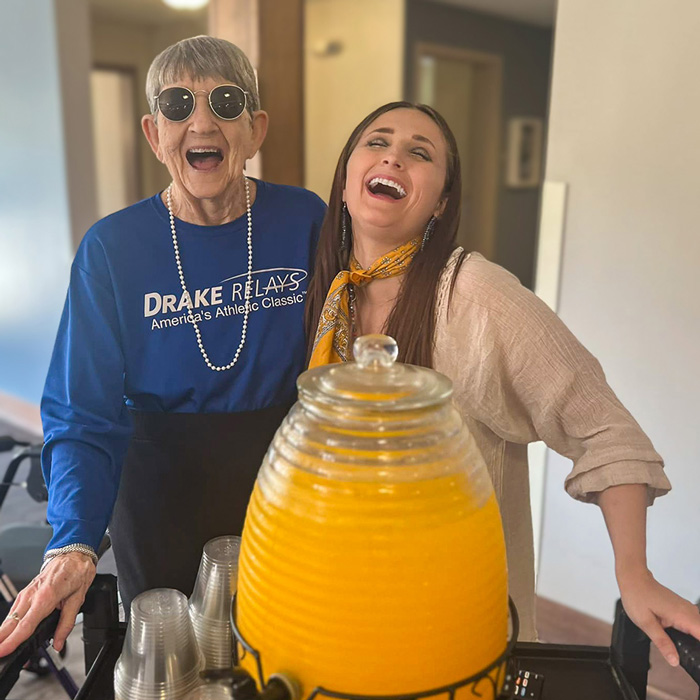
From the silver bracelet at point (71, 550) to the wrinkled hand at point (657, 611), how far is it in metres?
0.57

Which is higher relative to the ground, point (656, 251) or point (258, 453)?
point (656, 251)

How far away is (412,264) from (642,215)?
1.07m

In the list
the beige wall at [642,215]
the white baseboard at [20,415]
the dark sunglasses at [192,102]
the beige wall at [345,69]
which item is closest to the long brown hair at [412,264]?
the dark sunglasses at [192,102]

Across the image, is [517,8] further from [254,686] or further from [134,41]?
[254,686]

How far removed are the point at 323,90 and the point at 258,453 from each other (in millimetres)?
4731

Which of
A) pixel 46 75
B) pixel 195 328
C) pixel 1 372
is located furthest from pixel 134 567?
pixel 1 372

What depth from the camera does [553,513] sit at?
2047mm

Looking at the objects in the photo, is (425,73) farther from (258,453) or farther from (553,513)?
(258,453)

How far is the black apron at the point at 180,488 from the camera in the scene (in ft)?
3.27

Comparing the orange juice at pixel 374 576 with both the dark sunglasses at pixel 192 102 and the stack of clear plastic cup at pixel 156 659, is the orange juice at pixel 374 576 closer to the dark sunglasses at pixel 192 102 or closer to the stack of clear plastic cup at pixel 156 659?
the stack of clear plastic cup at pixel 156 659

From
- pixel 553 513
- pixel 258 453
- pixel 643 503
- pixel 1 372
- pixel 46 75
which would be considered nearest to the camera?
pixel 643 503

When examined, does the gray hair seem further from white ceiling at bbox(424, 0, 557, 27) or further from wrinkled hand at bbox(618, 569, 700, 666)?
white ceiling at bbox(424, 0, 557, 27)

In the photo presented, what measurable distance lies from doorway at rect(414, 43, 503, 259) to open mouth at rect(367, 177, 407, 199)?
513 cm

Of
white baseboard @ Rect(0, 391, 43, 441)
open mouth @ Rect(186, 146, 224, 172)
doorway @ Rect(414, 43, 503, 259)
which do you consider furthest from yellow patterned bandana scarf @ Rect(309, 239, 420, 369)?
doorway @ Rect(414, 43, 503, 259)
